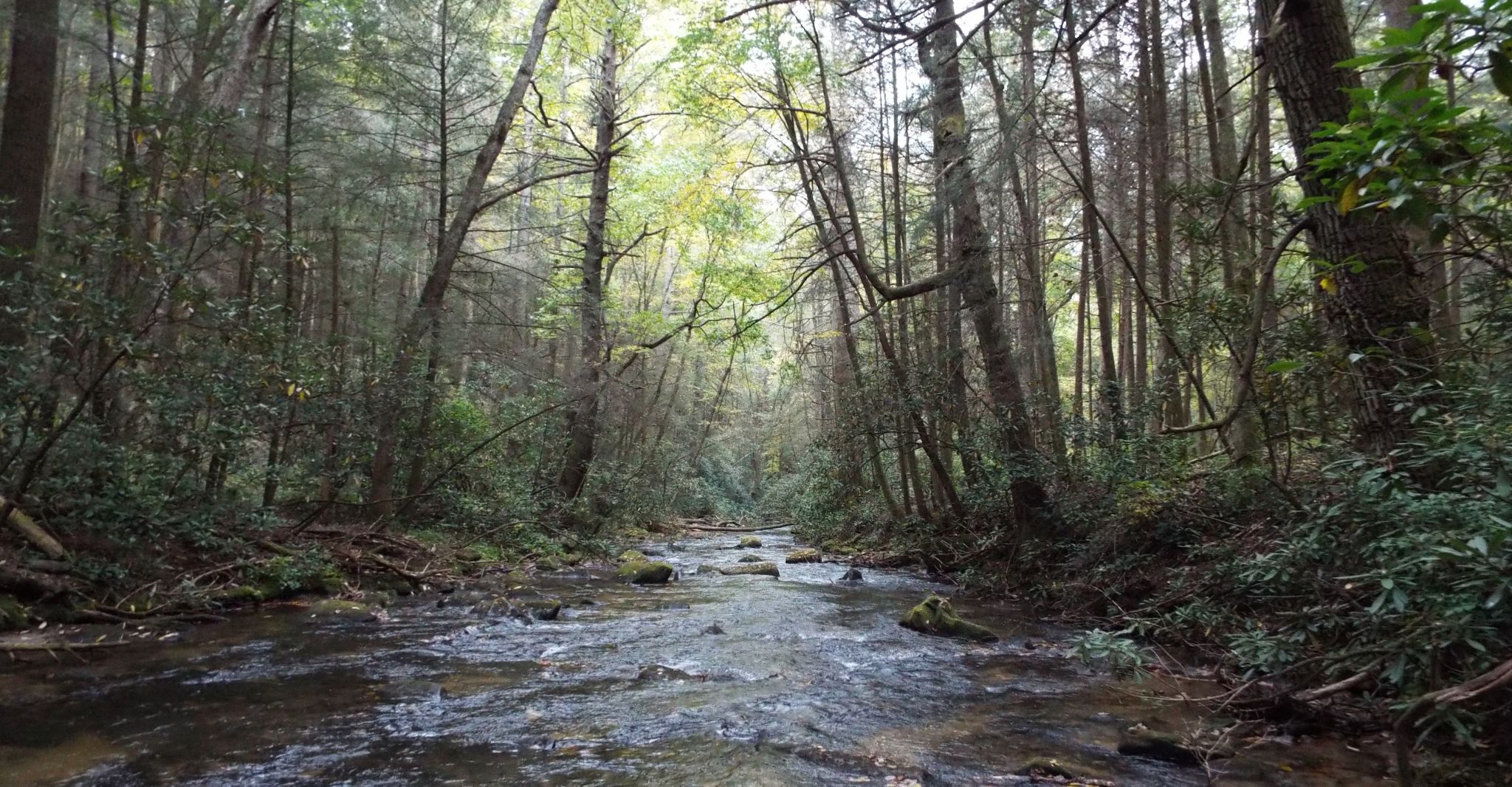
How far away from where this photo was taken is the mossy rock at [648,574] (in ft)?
34.9

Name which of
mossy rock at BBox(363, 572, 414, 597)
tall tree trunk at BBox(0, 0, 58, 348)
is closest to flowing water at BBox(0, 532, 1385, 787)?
Result: mossy rock at BBox(363, 572, 414, 597)

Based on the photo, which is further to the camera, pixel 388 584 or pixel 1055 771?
pixel 388 584

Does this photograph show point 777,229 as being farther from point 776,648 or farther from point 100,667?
point 100,667

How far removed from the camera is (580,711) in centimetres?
461

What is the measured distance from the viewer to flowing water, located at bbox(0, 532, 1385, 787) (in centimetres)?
351

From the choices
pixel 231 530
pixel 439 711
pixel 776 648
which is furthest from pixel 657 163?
pixel 439 711

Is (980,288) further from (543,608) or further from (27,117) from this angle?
(27,117)

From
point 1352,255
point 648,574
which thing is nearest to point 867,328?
point 648,574

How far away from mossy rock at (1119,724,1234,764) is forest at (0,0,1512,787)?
0.16ft

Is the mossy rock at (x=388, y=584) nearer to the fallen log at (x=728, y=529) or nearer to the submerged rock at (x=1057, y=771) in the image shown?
the submerged rock at (x=1057, y=771)

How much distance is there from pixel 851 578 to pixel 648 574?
3.01 m

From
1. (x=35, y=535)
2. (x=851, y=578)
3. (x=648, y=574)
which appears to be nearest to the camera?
(x=35, y=535)

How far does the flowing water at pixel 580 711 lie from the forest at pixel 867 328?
185 mm

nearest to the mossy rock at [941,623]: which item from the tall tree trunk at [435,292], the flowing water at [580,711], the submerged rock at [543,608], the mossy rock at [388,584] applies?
the flowing water at [580,711]
